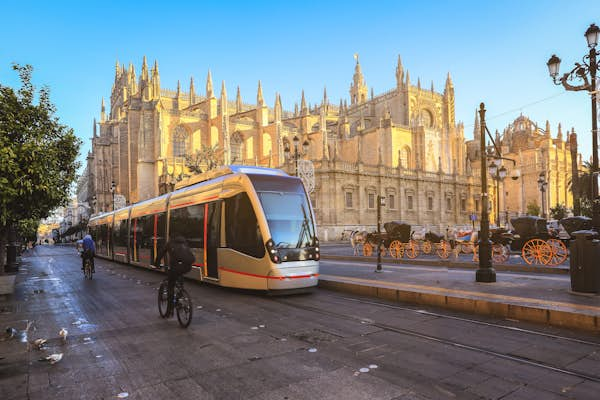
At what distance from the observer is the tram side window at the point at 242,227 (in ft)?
28.6

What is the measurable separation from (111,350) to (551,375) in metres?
5.14

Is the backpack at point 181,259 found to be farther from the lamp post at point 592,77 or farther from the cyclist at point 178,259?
the lamp post at point 592,77

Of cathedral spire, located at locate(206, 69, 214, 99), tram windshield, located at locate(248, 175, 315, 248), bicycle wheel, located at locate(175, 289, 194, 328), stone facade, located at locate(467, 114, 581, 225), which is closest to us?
bicycle wheel, located at locate(175, 289, 194, 328)

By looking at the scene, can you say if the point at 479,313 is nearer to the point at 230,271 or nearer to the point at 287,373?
the point at 287,373

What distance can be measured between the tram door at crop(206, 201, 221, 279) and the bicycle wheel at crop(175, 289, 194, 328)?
129 inches

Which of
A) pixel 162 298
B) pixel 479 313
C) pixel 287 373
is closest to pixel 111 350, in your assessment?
pixel 162 298

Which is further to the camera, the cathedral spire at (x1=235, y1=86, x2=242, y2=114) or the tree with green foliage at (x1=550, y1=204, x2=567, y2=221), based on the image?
the cathedral spire at (x1=235, y1=86, x2=242, y2=114)

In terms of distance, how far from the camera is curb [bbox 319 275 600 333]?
5961 mm

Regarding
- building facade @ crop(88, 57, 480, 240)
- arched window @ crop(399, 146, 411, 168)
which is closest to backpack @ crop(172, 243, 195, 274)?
building facade @ crop(88, 57, 480, 240)

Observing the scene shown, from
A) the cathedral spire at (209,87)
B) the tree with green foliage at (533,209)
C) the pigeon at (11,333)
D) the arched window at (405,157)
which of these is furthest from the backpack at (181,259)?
the tree with green foliage at (533,209)

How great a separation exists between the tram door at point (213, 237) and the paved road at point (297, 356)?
7.62ft

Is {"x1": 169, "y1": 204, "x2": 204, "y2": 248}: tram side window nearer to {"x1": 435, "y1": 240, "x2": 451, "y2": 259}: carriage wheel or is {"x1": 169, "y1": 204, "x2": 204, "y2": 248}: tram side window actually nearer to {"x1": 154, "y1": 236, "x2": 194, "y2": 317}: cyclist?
{"x1": 154, "y1": 236, "x2": 194, "y2": 317}: cyclist

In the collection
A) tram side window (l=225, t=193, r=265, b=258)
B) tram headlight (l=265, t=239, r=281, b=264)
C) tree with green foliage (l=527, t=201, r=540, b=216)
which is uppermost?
tree with green foliage (l=527, t=201, r=540, b=216)

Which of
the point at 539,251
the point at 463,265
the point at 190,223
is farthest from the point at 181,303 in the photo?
the point at 539,251
